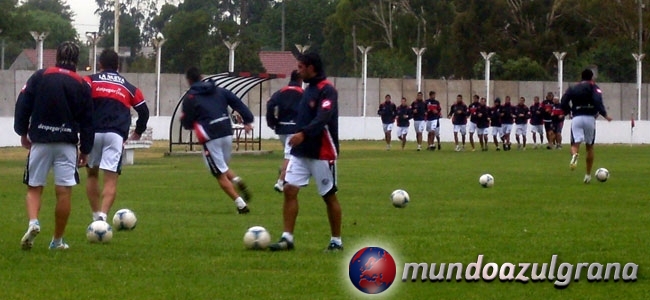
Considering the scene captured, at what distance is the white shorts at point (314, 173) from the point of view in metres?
12.3

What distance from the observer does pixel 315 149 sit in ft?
40.3

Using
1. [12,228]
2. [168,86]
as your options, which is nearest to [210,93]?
[12,228]

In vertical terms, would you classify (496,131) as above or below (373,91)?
below

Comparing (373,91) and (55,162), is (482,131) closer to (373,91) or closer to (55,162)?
(373,91)

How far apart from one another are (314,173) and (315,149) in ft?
0.77

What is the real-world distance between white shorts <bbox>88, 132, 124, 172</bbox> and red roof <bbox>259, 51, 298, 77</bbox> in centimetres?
7519

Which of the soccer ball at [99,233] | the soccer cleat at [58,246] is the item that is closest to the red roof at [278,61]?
the soccer ball at [99,233]

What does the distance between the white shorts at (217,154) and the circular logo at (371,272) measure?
318 inches

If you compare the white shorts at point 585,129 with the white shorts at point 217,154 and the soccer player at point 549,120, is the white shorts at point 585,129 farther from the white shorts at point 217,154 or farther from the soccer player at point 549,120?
the soccer player at point 549,120

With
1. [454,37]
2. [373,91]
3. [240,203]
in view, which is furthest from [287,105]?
[454,37]

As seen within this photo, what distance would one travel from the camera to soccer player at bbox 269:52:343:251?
12180 mm

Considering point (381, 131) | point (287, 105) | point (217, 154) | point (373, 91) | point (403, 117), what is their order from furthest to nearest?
point (373, 91)
point (381, 131)
point (403, 117)
point (287, 105)
point (217, 154)

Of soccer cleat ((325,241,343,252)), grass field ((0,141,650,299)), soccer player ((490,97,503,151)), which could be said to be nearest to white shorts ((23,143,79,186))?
grass field ((0,141,650,299))

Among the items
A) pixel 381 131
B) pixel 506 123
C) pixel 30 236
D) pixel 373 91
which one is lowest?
pixel 30 236
